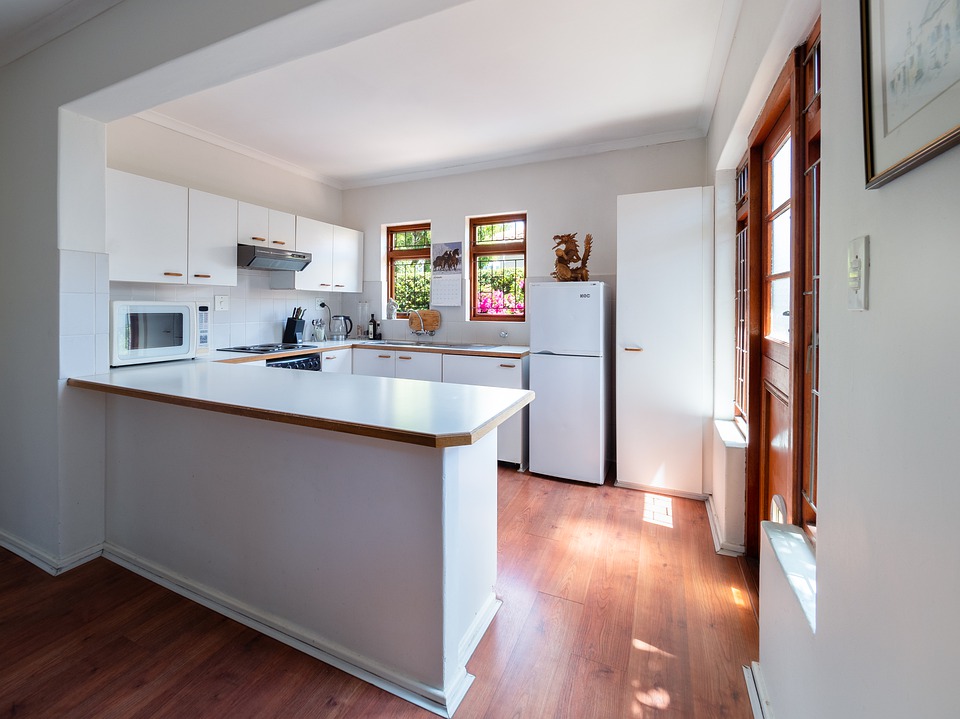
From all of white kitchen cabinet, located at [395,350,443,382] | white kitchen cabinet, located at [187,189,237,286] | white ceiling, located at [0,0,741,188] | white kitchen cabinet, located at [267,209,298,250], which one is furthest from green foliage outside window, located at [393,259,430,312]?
white kitchen cabinet, located at [187,189,237,286]

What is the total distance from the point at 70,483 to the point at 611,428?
10.7 ft

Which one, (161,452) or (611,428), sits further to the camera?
(611,428)

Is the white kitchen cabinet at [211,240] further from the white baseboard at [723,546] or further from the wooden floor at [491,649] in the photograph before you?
the white baseboard at [723,546]

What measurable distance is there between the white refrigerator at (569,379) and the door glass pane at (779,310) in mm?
1195

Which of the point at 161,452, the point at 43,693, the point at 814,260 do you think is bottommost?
the point at 43,693

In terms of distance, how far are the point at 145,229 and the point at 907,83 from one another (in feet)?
11.4

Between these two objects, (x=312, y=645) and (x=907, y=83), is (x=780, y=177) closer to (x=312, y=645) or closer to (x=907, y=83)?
(x=907, y=83)

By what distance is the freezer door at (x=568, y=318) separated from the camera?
3197 mm

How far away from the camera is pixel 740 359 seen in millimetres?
2590

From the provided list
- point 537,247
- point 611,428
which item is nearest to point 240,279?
point 537,247

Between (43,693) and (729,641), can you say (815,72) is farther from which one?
(43,693)

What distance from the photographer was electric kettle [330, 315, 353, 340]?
4.63 meters

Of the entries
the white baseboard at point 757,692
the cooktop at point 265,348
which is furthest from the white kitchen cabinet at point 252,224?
the white baseboard at point 757,692

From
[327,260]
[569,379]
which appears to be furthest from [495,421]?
[327,260]
